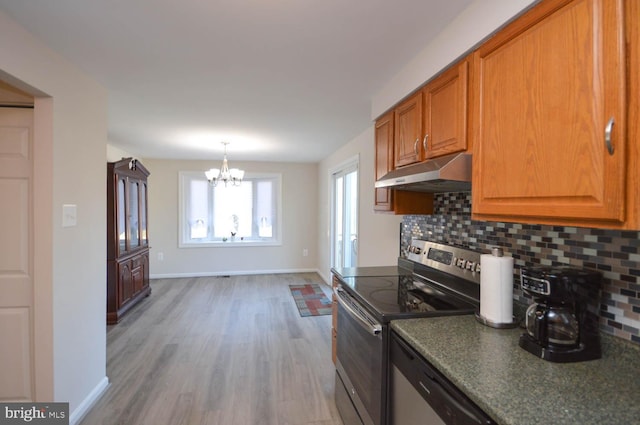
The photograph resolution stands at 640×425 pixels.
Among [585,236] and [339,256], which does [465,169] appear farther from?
[339,256]

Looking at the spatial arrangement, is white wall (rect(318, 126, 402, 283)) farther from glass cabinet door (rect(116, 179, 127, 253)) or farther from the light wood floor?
glass cabinet door (rect(116, 179, 127, 253))

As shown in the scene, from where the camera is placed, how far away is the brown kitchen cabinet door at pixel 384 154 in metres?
2.19

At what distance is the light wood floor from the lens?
6.79ft

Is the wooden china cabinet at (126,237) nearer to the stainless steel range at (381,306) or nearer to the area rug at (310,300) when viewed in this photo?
the area rug at (310,300)

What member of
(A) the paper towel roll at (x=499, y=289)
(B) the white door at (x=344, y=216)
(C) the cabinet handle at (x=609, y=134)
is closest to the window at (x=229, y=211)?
(B) the white door at (x=344, y=216)

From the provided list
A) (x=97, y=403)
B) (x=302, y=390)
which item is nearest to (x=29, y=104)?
(x=97, y=403)

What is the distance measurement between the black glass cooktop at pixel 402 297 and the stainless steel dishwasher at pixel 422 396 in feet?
0.54

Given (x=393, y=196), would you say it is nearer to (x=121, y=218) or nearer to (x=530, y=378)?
(x=530, y=378)

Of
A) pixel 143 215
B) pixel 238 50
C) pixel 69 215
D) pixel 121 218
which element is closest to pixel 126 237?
pixel 121 218

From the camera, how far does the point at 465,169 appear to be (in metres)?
1.34

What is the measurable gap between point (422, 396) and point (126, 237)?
13.1 ft

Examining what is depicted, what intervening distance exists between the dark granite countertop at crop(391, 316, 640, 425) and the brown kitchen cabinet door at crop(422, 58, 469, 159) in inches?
33.0

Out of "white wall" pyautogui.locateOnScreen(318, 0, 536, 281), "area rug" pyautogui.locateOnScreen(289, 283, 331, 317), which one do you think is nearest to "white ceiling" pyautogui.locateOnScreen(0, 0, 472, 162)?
"white wall" pyautogui.locateOnScreen(318, 0, 536, 281)

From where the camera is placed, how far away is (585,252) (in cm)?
115
